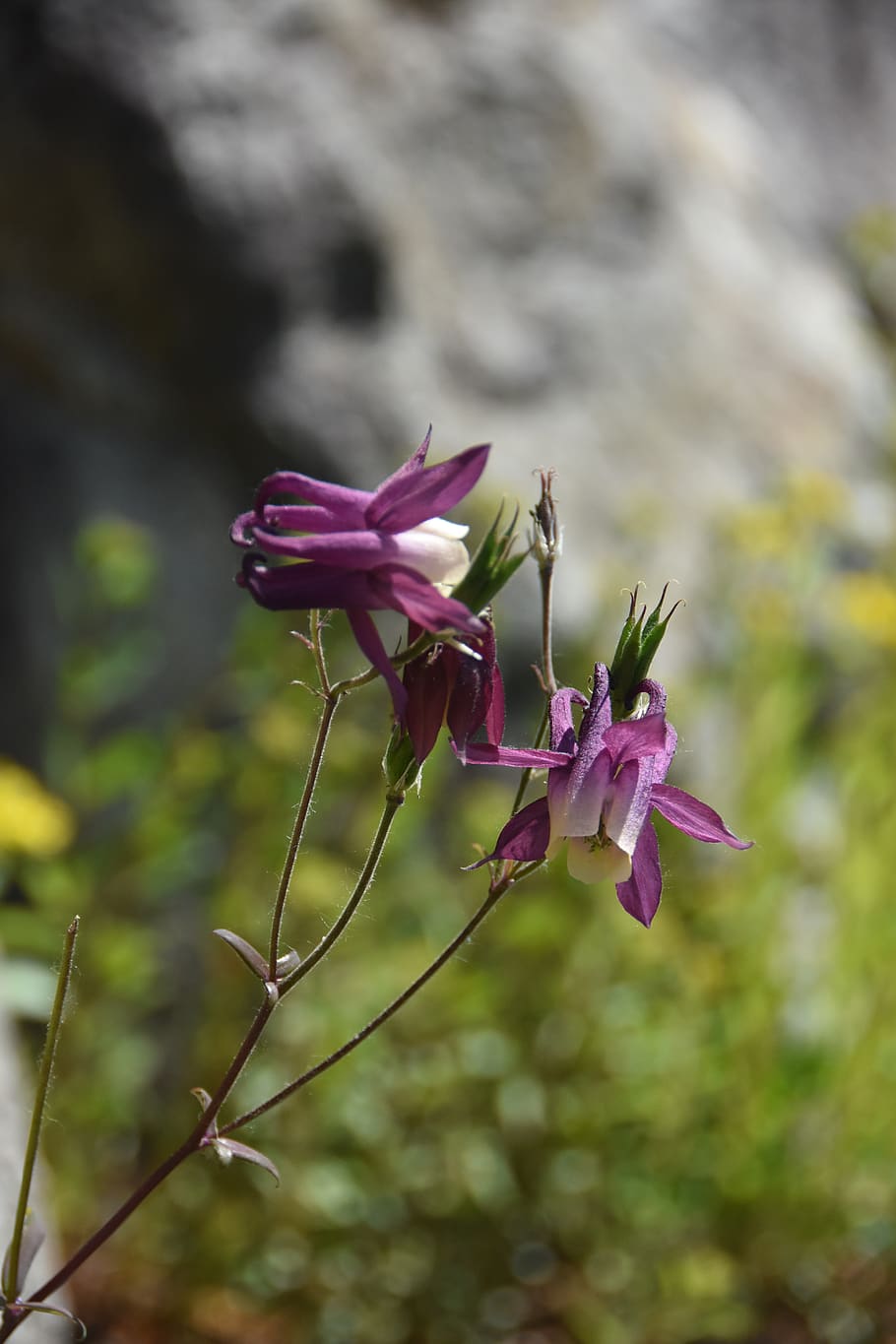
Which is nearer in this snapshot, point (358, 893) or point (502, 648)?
point (358, 893)

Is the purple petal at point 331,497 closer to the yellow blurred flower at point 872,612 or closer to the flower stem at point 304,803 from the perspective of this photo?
the flower stem at point 304,803

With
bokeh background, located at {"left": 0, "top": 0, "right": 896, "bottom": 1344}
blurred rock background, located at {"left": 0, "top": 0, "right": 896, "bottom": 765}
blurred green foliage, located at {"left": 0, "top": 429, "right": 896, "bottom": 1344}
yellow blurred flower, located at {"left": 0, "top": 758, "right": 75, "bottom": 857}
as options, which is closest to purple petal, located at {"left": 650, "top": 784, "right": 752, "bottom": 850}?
bokeh background, located at {"left": 0, "top": 0, "right": 896, "bottom": 1344}

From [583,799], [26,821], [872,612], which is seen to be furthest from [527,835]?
[872,612]

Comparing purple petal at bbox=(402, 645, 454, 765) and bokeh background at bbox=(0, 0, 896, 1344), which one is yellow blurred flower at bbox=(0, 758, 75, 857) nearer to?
bokeh background at bbox=(0, 0, 896, 1344)

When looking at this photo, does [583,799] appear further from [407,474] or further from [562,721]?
[407,474]

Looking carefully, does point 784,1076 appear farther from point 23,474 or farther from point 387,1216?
point 23,474

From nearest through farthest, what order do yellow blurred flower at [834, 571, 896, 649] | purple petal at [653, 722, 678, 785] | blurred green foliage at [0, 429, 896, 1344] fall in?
purple petal at [653, 722, 678, 785]
blurred green foliage at [0, 429, 896, 1344]
yellow blurred flower at [834, 571, 896, 649]

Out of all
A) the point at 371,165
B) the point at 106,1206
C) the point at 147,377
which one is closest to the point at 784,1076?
the point at 106,1206
